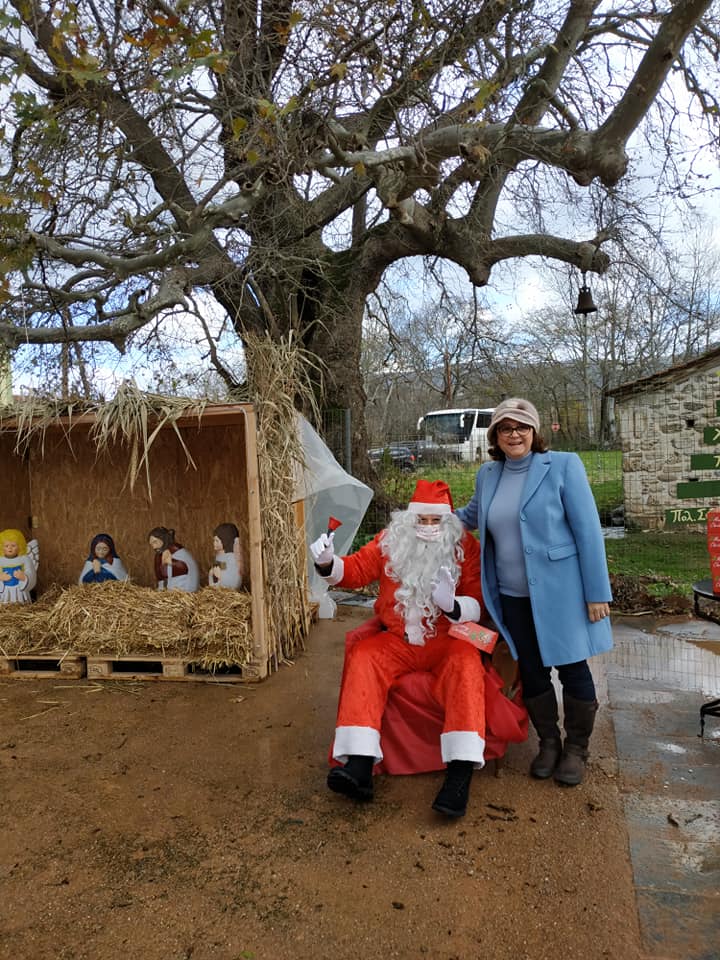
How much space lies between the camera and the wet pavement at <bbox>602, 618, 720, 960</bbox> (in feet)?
6.75

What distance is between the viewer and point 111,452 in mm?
5332

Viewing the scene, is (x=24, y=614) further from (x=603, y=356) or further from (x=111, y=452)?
(x=603, y=356)

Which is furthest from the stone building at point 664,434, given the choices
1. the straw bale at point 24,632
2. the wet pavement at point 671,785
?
the straw bale at point 24,632

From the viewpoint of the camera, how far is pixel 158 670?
4512mm

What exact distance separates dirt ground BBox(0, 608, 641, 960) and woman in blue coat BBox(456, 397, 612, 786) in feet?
1.02

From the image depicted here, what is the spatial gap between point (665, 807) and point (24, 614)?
13.6 ft

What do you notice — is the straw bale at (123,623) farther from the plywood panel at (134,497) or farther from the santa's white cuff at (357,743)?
the santa's white cuff at (357,743)

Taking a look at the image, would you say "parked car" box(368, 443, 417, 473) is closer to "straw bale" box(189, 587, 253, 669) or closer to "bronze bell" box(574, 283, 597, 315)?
"bronze bell" box(574, 283, 597, 315)

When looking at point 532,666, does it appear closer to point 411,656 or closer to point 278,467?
point 411,656

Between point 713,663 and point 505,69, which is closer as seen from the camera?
point 713,663

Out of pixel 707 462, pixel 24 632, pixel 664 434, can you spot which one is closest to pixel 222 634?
pixel 24 632

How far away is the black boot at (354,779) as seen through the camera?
8.98 ft

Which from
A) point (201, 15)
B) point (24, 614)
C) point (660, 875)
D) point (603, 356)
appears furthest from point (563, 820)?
point (603, 356)

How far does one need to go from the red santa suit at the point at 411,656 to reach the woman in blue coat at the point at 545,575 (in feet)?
0.51
